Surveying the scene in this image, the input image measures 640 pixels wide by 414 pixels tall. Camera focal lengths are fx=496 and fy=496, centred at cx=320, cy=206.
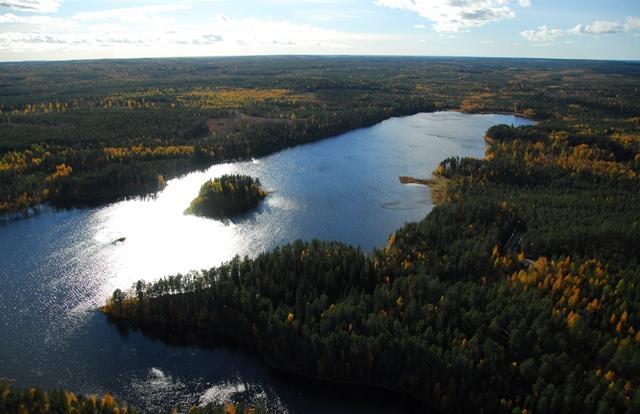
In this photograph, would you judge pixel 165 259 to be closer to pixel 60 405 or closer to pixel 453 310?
pixel 60 405

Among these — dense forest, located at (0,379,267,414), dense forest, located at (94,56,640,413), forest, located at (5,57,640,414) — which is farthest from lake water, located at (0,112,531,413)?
dense forest, located at (0,379,267,414)

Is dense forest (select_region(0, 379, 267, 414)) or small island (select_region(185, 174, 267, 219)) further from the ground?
small island (select_region(185, 174, 267, 219))

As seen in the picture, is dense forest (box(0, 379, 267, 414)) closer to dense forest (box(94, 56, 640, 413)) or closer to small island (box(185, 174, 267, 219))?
dense forest (box(94, 56, 640, 413))

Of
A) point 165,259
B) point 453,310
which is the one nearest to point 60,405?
point 165,259

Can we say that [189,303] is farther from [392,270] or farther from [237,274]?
[392,270]

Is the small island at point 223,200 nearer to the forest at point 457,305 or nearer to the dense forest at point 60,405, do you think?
the forest at point 457,305
